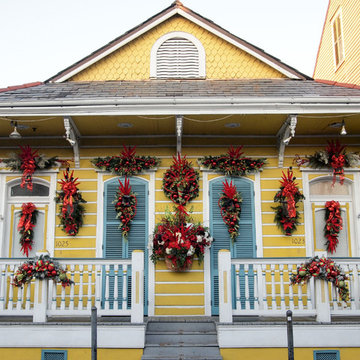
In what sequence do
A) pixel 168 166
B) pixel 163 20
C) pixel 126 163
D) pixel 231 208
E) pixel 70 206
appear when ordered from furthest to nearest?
pixel 163 20, pixel 168 166, pixel 126 163, pixel 231 208, pixel 70 206

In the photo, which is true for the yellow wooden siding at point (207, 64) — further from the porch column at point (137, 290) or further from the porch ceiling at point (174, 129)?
the porch column at point (137, 290)

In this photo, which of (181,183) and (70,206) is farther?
(181,183)

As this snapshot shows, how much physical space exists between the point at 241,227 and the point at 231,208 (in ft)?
1.37

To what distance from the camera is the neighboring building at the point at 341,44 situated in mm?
11328

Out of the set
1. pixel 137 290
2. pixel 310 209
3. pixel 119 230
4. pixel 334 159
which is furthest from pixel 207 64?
pixel 137 290

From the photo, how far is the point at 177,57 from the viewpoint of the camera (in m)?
9.47

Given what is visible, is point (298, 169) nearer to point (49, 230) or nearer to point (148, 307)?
point (148, 307)

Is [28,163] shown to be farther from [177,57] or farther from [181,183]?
[177,57]

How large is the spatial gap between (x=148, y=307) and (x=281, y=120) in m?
3.92

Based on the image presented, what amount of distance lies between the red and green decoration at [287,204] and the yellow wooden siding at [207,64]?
8.22ft

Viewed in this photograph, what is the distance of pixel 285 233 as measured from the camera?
8000 millimetres

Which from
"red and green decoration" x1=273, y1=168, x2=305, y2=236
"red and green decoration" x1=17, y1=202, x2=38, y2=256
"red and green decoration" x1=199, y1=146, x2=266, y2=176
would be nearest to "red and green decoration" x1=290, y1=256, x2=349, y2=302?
"red and green decoration" x1=273, y1=168, x2=305, y2=236

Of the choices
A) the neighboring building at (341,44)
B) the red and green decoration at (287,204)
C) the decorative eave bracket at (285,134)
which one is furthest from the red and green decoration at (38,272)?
the neighboring building at (341,44)

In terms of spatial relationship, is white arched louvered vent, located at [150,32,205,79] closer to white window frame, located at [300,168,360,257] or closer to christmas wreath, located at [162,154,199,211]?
christmas wreath, located at [162,154,199,211]
